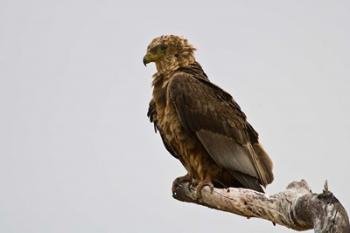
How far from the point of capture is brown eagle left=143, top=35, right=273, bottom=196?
9540 millimetres

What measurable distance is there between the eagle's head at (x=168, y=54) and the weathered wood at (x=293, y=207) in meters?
2.34

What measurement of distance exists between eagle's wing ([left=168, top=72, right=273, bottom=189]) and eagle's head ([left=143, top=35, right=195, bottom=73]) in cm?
56

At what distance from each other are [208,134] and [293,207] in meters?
3.53

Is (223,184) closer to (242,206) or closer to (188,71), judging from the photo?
(188,71)

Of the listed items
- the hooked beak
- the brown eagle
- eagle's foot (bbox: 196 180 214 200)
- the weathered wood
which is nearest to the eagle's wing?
the brown eagle

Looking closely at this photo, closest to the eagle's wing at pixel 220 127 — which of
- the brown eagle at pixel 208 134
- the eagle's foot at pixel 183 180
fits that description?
the brown eagle at pixel 208 134

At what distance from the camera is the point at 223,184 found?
32.2 ft

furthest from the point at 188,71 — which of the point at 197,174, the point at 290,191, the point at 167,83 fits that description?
the point at 290,191

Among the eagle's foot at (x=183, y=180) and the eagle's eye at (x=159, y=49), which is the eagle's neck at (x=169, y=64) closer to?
the eagle's eye at (x=159, y=49)

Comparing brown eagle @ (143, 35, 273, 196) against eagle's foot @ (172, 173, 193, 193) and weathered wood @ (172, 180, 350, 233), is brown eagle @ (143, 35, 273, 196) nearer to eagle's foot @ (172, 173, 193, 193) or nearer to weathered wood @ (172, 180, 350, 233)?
eagle's foot @ (172, 173, 193, 193)

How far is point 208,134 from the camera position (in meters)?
9.79

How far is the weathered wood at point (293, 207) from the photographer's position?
555cm

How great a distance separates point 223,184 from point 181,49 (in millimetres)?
1919

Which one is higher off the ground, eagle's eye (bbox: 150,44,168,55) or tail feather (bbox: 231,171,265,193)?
eagle's eye (bbox: 150,44,168,55)
